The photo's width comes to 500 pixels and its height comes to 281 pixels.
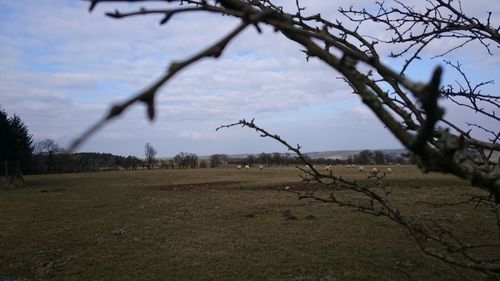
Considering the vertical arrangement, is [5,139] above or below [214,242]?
above

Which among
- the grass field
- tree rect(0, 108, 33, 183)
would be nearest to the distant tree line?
tree rect(0, 108, 33, 183)

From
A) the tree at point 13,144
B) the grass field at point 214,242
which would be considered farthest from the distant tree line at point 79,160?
the grass field at point 214,242

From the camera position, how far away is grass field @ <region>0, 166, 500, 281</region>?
917 cm

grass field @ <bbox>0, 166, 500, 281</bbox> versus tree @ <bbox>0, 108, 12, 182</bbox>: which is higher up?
tree @ <bbox>0, 108, 12, 182</bbox>

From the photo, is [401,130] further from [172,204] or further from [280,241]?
[172,204]

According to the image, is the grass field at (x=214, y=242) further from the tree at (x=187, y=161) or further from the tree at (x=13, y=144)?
the tree at (x=187, y=161)

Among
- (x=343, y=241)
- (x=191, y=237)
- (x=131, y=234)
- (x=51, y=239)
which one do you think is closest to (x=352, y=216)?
(x=343, y=241)

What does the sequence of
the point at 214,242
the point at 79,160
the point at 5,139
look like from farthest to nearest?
the point at 79,160 → the point at 5,139 → the point at 214,242

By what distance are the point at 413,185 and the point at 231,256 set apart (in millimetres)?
18463

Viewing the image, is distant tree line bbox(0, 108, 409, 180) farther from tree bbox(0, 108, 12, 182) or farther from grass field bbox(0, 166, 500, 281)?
grass field bbox(0, 166, 500, 281)

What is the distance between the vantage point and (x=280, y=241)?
11523 mm

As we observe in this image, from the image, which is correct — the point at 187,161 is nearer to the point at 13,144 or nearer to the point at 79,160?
the point at 79,160

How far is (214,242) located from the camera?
38.3 feet

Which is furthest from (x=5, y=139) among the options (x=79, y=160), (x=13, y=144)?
(x=79, y=160)
